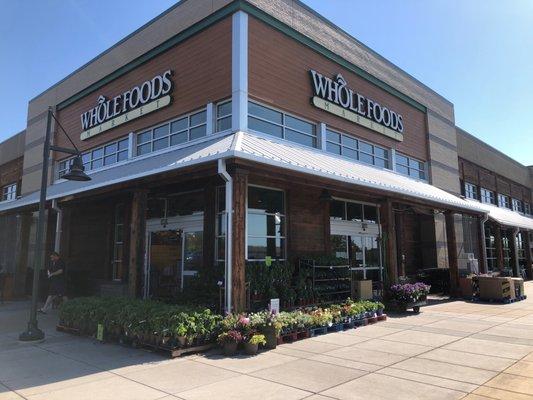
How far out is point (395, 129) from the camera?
1866 centimetres

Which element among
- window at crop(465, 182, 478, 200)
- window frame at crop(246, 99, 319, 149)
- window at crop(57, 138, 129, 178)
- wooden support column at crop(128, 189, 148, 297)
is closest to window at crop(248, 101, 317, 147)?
window frame at crop(246, 99, 319, 149)

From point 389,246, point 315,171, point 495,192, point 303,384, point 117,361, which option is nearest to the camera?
point 303,384

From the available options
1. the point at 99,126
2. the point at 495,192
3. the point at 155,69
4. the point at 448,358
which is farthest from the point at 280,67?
the point at 495,192

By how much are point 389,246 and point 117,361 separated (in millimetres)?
9404

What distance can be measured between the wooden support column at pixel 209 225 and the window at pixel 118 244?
5.04m

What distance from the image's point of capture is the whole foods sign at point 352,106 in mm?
14672

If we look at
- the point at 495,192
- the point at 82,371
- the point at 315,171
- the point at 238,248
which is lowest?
the point at 82,371

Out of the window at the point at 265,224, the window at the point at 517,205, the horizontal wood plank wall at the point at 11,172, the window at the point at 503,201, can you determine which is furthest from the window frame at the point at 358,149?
the window at the point at 517,205

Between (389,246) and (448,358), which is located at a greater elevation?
(389,246)

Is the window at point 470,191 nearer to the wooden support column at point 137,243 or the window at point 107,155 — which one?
the window at point 107,155

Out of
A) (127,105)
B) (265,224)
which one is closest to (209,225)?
(265,224)

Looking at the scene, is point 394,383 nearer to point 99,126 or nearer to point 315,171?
point 315,171

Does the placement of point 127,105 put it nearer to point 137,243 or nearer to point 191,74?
point 191,74

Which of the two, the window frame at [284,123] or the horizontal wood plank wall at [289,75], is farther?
the horizontal wood plank wall at [289,75]
